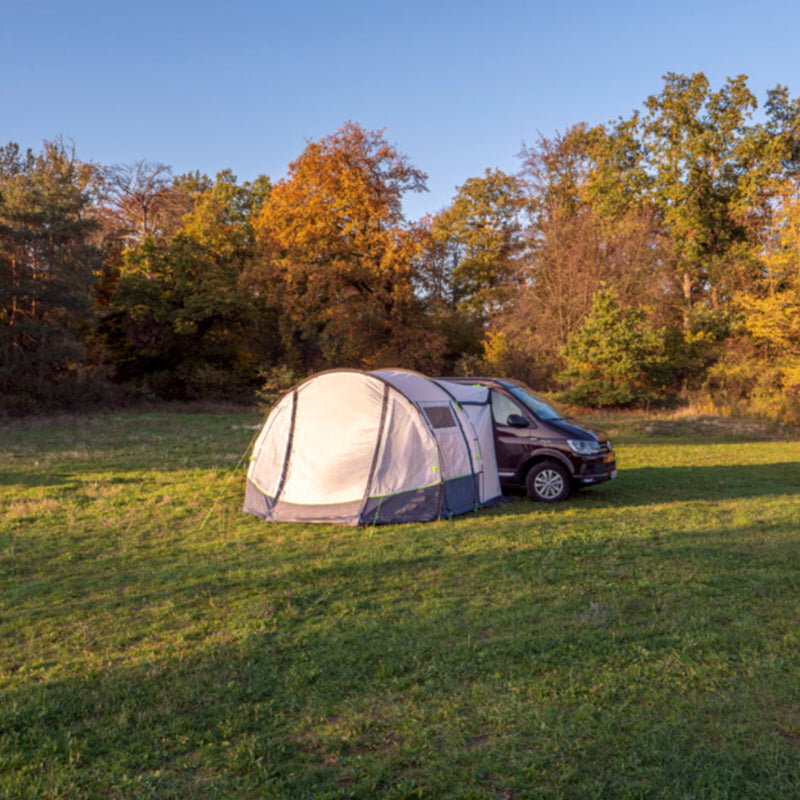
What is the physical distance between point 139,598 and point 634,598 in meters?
4.58

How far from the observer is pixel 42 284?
101 feet

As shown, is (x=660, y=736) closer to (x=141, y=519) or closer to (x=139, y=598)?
(x=139, y=598)

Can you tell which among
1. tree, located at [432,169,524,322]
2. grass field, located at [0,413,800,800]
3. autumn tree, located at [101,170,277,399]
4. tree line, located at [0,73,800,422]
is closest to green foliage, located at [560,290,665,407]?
tree line, located at [0,73,800,422]

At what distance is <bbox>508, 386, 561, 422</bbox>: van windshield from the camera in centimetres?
1177

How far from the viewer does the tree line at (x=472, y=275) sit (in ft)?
101

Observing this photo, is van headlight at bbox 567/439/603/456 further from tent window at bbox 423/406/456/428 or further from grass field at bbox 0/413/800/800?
tent window at bbox 423/406/456/428

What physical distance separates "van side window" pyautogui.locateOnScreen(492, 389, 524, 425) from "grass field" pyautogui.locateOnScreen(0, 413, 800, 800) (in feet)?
5.71

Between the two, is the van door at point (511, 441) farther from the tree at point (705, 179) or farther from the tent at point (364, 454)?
the tree at point (705, 179)

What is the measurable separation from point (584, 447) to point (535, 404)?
1143 millimetres

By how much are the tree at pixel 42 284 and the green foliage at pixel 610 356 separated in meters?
22.1

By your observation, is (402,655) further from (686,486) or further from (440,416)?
(686,486)

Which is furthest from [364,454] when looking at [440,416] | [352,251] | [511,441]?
A: [352,251]

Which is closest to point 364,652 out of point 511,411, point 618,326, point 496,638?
point 496,638

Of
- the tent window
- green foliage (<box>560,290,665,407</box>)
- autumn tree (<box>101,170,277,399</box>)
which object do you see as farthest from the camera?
autumn tree (<box>101,170,277,399</box>)
